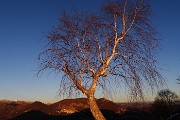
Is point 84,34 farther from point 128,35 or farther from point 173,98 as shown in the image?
point 173,98

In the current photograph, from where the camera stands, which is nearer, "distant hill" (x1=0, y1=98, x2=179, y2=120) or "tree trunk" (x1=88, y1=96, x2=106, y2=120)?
"tree trunk" (x1=88, y1=96, x2=106, y2=120)

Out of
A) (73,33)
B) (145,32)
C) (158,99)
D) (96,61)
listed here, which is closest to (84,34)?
(73,33)

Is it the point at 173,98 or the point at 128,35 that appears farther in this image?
the point at 173,98

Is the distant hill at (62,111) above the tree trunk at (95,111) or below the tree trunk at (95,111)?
above

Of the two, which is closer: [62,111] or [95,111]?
[95,111]

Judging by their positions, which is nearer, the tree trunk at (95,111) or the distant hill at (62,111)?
the tree trunk at (95,111)

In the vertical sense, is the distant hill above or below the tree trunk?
above

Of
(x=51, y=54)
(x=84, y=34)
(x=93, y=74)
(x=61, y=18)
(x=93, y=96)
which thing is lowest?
(x=93, y=96)

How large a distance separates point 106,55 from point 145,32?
206 cm

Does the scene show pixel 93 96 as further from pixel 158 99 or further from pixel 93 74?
pixel 158 99

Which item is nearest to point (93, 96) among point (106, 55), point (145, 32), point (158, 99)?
point (106, 55)

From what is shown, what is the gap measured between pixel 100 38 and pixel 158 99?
7800 centimetres

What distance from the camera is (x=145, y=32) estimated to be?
1368cm

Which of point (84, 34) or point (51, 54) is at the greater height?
point (84, 34)
